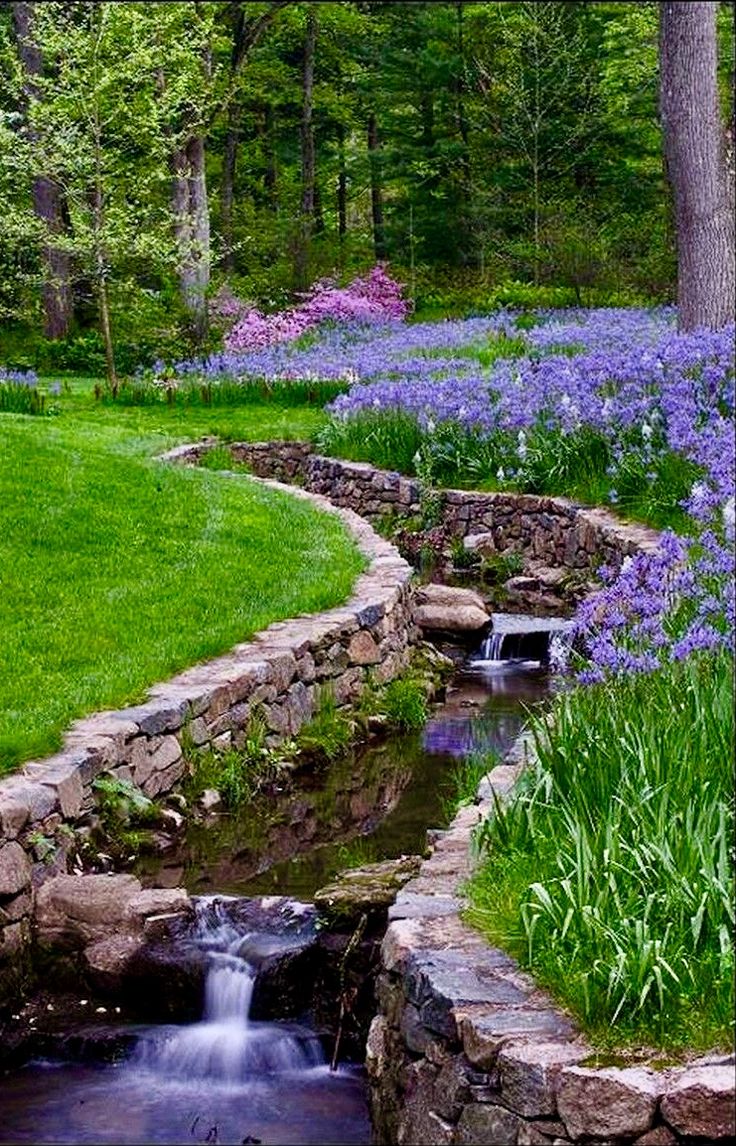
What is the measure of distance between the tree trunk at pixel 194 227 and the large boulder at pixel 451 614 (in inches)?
546

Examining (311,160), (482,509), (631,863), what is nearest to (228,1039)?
(631,863)

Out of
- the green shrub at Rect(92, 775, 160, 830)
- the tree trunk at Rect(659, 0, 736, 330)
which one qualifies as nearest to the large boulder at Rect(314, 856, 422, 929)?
the green shrub at Rect(92, 775, 160, 830)

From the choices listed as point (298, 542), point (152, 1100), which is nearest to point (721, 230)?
point (298, 542)

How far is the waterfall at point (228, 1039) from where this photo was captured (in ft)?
15.9

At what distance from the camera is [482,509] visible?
13.0 metres

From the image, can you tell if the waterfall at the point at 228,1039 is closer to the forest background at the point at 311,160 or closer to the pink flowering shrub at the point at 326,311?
the forest background at the point at 311,160

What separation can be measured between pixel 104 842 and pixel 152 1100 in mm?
1690

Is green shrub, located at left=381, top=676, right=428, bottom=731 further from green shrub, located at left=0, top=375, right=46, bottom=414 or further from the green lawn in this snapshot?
green shrub, located at left=0, top=375, right=46, bottom=414

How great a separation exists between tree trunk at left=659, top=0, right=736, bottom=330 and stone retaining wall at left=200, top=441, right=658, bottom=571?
8.92 ft

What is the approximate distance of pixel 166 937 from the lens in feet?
17.3

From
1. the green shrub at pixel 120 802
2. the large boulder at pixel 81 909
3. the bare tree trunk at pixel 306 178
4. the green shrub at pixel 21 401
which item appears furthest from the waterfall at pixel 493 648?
the bare tree trunk at pixel 306 178

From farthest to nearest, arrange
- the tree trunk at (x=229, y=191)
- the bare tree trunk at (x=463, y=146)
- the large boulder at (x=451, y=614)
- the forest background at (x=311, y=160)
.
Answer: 1. the tree trunk at (x=229, y=191)
2. the bare tree trunk at (x=463, y=146)
3. the forest background at (x=311, y=160)
4. the large boulder at (x=451, y=614)

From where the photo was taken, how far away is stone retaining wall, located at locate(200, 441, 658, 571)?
10.9 metres

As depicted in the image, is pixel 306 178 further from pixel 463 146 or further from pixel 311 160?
pixel 463 146
